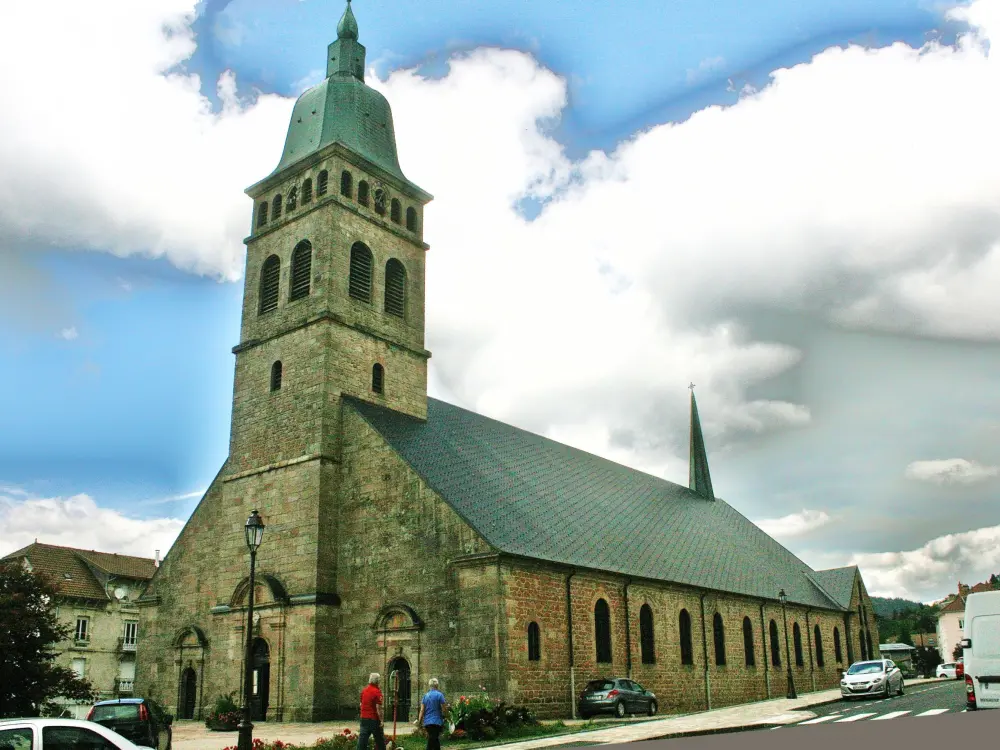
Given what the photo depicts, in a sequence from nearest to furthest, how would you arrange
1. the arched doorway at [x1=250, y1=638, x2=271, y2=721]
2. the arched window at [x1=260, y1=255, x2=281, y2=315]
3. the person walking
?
the person walking
the arched doorway at [x1=250, y1=638, x2=271, y2=721]
the arched window at [x1=260, y1=255, x2=281, y2=315]

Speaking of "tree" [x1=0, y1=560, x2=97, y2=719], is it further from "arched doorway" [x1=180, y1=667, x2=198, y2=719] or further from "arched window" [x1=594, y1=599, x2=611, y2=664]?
"arched window" [x1=594, y1=599, x2=611, y2=664]

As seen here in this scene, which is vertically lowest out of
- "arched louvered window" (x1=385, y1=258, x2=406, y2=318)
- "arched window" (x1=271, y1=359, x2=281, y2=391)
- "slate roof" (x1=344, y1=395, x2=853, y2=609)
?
→ "slate roof" (x1=344, y1=395, x2=853, y2=609)

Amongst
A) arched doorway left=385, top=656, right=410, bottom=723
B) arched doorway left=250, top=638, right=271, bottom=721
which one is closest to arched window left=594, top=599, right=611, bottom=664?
arched doorway left=385, top=656, right=410, bottom=723

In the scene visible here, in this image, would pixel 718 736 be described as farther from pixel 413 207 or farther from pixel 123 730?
pixel 413 207

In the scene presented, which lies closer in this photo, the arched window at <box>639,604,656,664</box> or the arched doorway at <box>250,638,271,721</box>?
the arched doorway at <box>250,638,271,721</box>

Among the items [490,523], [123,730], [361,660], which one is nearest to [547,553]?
[490,523]

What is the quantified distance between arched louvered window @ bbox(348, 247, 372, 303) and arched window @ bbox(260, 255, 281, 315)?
309 cm

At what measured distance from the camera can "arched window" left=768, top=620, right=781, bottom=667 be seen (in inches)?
1645

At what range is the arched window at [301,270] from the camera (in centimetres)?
3447

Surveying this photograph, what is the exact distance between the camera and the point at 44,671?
93.2 ft

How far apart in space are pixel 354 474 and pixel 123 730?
13333 millimetres

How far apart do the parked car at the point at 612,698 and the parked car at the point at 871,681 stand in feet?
30.4

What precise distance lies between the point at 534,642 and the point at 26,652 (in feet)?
52.5

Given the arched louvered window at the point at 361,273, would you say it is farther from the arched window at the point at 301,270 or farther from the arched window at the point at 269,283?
the arched window at the point at 269,283
